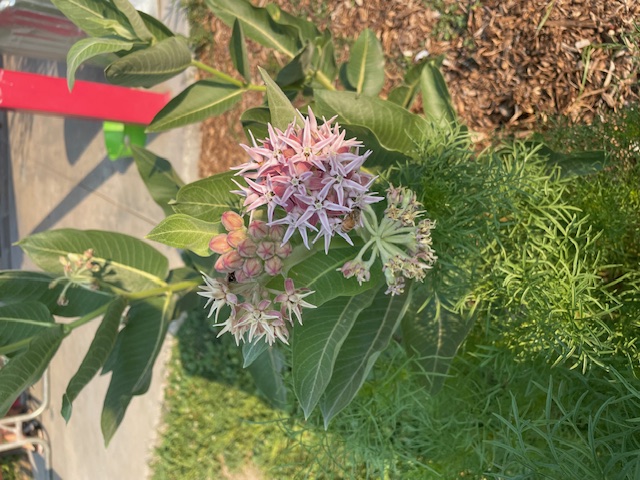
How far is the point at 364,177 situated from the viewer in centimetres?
105

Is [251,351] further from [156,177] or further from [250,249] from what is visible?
[156,177]

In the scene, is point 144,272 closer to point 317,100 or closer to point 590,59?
point 317,100

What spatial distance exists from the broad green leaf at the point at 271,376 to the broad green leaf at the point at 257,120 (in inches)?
41.3

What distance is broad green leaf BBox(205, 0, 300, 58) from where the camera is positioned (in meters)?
1.82

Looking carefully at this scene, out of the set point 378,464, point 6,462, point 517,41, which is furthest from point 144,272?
point 6,462

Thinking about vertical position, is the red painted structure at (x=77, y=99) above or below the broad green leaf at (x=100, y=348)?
above

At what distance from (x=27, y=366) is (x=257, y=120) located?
856 millimetres

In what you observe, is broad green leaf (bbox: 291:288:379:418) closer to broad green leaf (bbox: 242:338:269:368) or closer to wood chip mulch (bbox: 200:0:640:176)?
broad green leaf (bbox: 242:338:269:368)

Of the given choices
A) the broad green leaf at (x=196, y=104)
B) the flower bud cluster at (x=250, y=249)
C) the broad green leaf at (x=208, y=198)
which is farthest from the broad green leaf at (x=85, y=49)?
the flower bud cluster at (x=250, y=249)

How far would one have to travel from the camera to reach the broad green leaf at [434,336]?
5.42 ft

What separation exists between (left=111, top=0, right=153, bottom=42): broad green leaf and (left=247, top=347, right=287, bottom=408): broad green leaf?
1.18 metres

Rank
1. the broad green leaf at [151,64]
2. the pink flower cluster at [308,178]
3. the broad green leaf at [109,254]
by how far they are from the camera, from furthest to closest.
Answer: the broad green leaf at [109,254], the broad green leaf at [151,64], the pink flower cluster at [308,178]

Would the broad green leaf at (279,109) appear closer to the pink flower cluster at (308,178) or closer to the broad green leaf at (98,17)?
the pink flower cluster at (308,178)

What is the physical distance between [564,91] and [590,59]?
126mm
